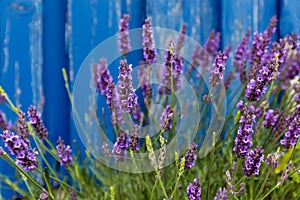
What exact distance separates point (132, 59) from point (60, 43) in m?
0.26

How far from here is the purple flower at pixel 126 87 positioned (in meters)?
1.31

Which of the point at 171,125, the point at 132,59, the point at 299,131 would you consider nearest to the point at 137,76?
the point at 132,59

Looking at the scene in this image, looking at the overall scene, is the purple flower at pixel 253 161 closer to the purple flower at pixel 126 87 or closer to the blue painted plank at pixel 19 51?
the purple flower at pixel 126 87

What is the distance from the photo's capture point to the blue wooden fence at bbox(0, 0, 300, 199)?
7.27 feet

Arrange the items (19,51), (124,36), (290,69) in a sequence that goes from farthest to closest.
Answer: (19,51) → (290,69) → (124,36)

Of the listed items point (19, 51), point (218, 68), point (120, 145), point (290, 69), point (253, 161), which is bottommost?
point (253, 161)

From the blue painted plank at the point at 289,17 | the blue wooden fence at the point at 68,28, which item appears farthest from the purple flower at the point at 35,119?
the blue painted plank at the point at 289,17

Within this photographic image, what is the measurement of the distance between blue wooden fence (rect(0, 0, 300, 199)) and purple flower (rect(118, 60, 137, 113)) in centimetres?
93

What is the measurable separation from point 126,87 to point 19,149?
0.25m

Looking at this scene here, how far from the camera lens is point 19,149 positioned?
1303 millimetres

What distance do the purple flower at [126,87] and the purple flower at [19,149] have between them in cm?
22

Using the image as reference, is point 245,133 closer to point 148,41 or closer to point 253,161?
point 253,161

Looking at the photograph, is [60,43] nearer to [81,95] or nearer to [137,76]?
[81,95]

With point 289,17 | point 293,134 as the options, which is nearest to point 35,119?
point 293,134
